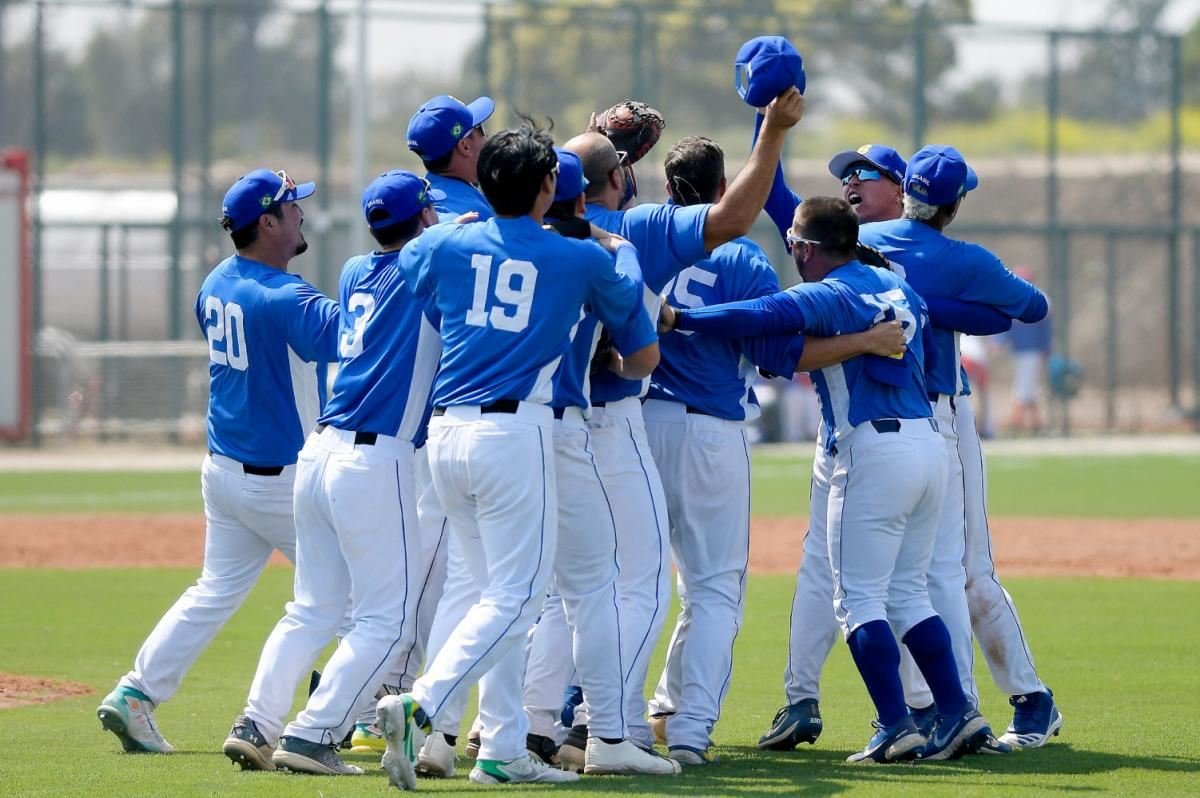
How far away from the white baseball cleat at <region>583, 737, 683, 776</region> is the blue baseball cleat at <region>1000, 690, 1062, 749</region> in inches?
57.3

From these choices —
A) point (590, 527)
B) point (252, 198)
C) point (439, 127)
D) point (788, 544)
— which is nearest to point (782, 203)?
point (439, 127)

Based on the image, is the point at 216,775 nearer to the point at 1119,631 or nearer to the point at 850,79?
the point at 1119,631

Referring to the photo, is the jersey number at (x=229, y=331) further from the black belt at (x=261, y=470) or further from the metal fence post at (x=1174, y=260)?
the metal fence post at (x=1174, y=260)

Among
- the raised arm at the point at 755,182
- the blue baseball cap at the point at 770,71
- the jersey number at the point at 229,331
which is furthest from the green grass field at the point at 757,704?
the blue baseball cap at the point at 770,71

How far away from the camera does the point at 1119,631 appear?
9.23 metres

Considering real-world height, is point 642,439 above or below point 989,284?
below

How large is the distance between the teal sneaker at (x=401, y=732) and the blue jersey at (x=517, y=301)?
3.16 feet

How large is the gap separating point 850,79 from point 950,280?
73.4 feet

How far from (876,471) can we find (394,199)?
1.92 metres

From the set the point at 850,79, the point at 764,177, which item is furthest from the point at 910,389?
the point at 850,79

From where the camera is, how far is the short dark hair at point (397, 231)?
603cm

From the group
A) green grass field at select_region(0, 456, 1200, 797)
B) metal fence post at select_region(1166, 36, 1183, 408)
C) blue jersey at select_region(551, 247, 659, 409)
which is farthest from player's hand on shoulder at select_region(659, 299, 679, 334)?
metal fence post at select_region(1166, 36, 1183, 408)

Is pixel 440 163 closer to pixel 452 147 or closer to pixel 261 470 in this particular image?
pixel 452 147

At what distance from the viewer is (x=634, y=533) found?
5.95 metres
